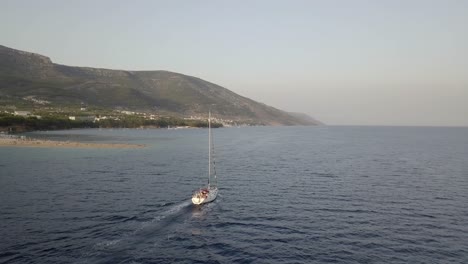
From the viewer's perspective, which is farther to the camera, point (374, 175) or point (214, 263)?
point (374, 175)

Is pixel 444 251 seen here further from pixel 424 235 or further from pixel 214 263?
pixel 214 263

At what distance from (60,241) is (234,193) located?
37.6 m

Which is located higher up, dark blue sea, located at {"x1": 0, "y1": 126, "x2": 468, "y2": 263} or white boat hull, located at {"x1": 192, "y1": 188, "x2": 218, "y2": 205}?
white boat hull, located at {"x1": 192, "y1": 188, "x2": 218, "y2": 205}

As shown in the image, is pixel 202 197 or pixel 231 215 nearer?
pixel 231 215

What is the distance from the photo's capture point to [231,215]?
5669 cm

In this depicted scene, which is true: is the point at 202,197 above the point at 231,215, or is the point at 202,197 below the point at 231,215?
above

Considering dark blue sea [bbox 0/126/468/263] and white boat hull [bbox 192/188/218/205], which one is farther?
white boat hull [bbox 192/188/218/205]

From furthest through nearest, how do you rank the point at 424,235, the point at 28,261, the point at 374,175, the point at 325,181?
the point at 374,175 → the point at 325,181 → the point at 424,235 → the point at 28,261

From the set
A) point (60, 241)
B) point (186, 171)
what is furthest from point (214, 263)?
point (186, 171)

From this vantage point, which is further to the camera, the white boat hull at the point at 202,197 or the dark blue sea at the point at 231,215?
the white boat hull at the point at 202,197

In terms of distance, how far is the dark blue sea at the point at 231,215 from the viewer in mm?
40562

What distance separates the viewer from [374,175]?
97688mm

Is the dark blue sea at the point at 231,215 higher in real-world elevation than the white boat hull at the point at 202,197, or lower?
lower

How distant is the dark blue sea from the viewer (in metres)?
40.6
